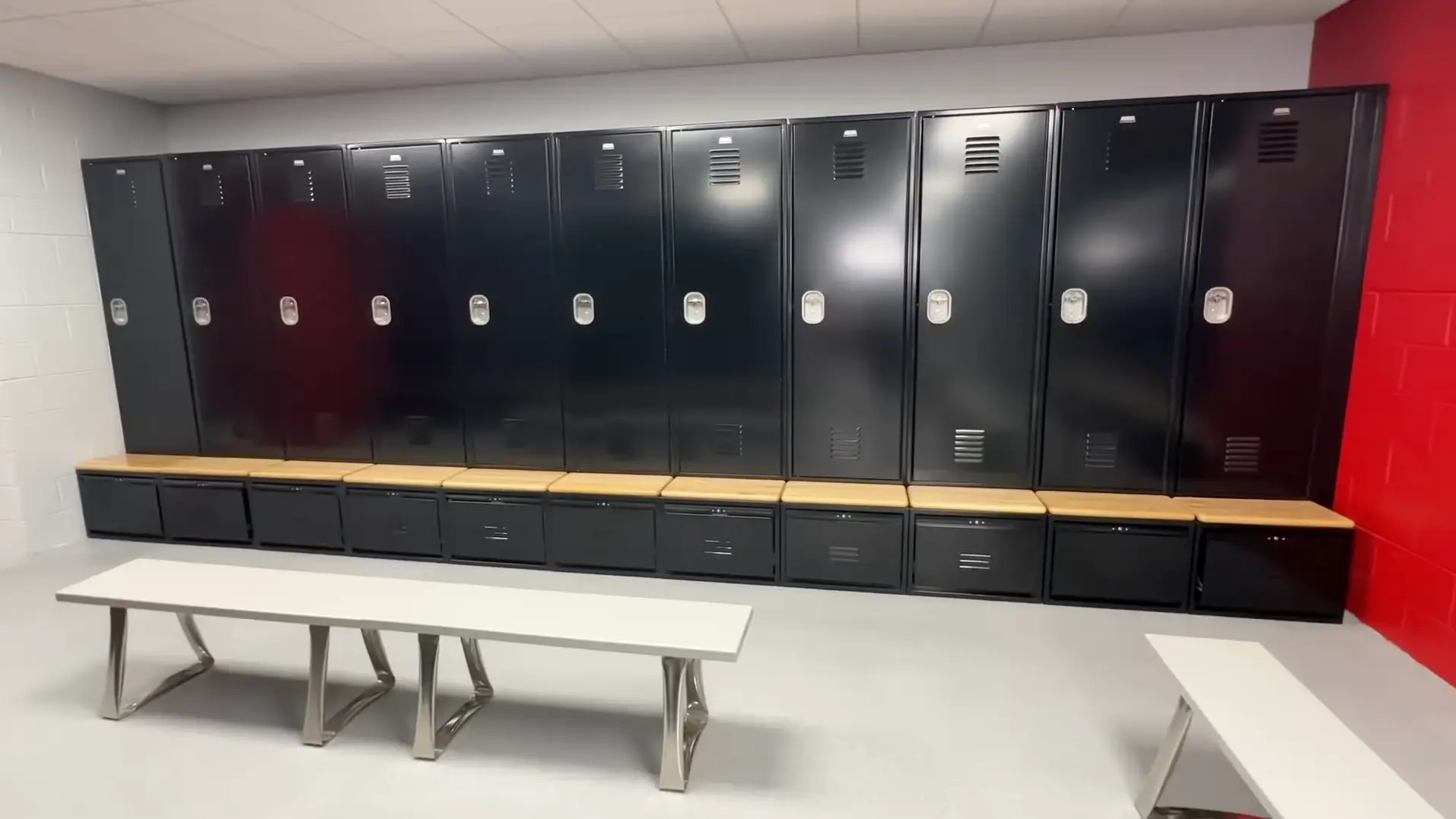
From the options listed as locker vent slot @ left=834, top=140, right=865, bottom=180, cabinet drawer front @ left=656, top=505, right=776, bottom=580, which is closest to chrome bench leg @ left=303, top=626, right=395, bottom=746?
cabinet drawer front @ left=656, top=505, right=776, bottom=580

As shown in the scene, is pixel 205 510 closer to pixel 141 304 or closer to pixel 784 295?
pixel 141 304

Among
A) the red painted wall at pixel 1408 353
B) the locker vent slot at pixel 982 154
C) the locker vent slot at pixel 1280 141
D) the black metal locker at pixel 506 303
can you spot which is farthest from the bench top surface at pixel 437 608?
the locker vent slot at pixel 1280 141

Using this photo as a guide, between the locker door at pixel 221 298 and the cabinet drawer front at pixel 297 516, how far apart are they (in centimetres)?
39

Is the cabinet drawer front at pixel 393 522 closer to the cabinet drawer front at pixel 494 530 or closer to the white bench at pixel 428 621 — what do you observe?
the cabinet drawer front at pixel 494 530

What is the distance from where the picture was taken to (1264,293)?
120 inches

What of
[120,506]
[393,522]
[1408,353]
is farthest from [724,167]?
[120,506]

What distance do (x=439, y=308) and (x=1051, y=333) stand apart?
319 centimetres

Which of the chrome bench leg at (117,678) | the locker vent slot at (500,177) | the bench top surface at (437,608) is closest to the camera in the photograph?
the bench top surface at (437,608)

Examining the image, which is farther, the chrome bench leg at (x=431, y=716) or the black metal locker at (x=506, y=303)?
the black metal locker at (x=506, y=303)

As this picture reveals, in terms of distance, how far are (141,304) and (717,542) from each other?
382 cm

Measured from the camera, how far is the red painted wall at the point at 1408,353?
8.23 feet

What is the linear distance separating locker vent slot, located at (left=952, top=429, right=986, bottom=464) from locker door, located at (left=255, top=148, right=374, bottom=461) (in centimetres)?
330

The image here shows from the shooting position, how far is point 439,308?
3.85 metres

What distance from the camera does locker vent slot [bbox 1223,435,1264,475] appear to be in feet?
10.4
